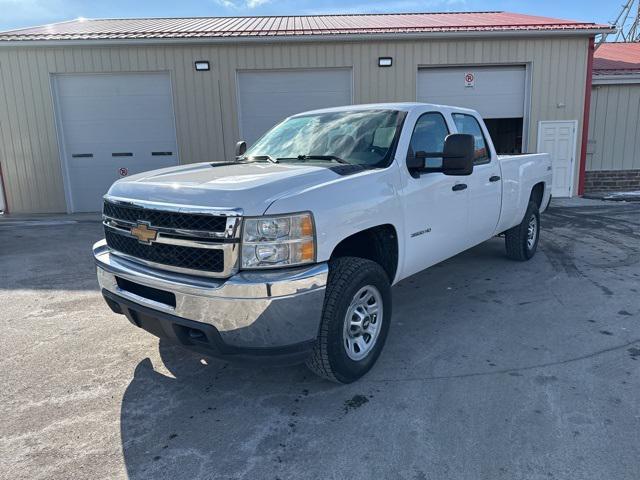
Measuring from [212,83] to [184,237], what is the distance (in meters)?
10.1

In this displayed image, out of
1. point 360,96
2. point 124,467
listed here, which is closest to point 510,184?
point 124,467

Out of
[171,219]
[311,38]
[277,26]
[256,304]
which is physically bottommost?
[256,304]

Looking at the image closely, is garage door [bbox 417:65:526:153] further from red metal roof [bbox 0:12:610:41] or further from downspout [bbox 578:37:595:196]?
downspout [bbox 578:37:595:196]

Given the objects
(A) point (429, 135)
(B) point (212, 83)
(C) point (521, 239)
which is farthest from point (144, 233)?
(B) point (212, 83)

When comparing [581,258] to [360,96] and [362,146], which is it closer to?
[362,146]

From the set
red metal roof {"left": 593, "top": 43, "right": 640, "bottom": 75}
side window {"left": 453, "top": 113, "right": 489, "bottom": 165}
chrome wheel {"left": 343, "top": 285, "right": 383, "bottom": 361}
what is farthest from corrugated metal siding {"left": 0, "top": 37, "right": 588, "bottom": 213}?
chrome wheel {"left": 343, "top": 285, "right": 383, "bottom": 361}

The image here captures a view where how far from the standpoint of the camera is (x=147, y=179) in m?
3.28

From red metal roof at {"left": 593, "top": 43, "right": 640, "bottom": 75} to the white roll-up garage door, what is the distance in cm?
278

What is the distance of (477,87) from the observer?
12617mm

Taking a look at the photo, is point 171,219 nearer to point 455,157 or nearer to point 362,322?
point 362,322

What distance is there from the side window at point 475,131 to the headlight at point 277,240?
8.87 ft

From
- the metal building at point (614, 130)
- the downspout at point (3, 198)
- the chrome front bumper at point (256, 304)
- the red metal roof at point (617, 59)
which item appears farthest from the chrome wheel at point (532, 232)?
the downspout at point (3, 198)

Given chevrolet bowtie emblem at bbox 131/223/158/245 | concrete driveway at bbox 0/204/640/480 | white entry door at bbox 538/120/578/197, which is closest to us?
concrete driveway at bbox 0/204/640/480

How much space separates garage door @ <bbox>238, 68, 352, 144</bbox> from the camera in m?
12.0
